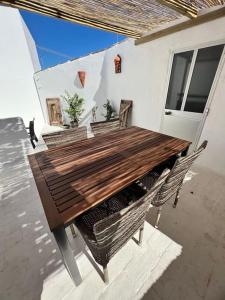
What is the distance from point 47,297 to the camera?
40.9 inches

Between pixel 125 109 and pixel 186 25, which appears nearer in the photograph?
pixel 186 25

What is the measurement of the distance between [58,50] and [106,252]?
35.6 ft

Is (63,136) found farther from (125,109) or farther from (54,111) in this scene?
(54,111)

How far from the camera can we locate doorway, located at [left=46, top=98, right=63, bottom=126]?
5.97 meters

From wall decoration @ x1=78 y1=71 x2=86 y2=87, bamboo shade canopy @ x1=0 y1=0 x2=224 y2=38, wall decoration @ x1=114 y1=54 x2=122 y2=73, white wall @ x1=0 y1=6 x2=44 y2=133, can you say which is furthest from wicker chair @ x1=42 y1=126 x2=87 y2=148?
wall decoration @ x1=78 y1=71 x2=86 y2=87

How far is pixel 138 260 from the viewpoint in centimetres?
124

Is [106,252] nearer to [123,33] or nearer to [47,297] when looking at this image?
[47,297]

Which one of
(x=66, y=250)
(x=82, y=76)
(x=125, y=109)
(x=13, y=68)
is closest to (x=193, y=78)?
(x=125, y=109)

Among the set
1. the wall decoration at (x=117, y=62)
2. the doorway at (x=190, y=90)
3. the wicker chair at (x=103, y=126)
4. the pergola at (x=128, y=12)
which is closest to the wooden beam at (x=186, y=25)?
the pergola at (x=128, y=12)

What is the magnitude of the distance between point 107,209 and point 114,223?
579 mm

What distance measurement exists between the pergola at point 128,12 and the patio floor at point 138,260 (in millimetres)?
2506

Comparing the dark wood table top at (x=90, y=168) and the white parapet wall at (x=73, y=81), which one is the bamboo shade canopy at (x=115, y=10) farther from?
the white parapet wall at (x=73, y=81)

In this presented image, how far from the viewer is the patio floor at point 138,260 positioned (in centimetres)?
106

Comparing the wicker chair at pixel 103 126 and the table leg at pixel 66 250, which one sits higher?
the wicker chair at pixel 103 126
